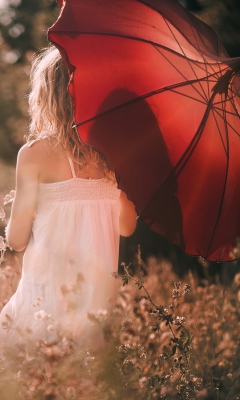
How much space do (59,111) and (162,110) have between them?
0.49 metres

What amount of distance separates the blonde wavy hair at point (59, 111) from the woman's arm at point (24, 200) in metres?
0.14

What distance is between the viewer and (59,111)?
2.79 metres

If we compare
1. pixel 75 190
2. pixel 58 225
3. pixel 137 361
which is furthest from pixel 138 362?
pixel 75 190

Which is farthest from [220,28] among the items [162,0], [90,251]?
[90,251]

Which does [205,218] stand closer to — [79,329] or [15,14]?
[79,329]

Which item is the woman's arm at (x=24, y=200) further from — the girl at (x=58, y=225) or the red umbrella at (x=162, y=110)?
the red umbrella at (x=162, y=110)

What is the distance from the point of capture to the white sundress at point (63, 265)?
8.82 feet

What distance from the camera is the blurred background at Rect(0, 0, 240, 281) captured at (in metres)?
5.46

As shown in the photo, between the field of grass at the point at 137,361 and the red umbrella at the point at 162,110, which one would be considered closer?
the field of grass at the point at 137,361

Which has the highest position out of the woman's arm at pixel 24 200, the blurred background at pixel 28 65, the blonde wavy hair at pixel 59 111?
the blonde wavy hair at pixel 59 111

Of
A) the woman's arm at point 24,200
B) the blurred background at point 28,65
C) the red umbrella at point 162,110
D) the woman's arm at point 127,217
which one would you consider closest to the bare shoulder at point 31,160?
the woman's arm at point 24,200

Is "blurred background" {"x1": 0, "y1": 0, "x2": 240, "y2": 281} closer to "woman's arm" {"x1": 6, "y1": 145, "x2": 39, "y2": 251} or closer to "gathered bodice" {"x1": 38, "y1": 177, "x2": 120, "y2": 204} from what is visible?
"gathered bodice" {"x1": 38, "y1": 177, "x2": 120, "y2": 204}

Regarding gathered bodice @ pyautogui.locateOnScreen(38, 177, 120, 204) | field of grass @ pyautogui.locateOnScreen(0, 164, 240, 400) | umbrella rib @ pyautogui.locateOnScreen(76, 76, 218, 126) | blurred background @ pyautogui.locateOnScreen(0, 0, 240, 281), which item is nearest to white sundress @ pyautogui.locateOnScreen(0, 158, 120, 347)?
gathered bodice @ pyautogui.locateOnScreen(38, 177, 120, 204)

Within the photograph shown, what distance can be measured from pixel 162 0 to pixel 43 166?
1085 millimetres
